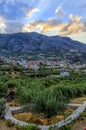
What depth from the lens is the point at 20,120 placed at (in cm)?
1413

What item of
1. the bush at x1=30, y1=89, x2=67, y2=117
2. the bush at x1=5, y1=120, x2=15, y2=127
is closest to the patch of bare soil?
the bush at x1=30, y1=89, x2=67, y2=117

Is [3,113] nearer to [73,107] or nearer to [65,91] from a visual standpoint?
[73,107]

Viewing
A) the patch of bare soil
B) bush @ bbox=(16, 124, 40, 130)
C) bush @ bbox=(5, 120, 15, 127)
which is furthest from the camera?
the patch of bare soil

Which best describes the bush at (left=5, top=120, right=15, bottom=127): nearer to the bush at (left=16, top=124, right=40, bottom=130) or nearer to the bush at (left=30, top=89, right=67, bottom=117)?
the bush at (left=16, top=124, right=40, bottom=130)

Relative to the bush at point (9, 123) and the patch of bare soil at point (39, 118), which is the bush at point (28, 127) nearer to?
the bush at point (9, 123)

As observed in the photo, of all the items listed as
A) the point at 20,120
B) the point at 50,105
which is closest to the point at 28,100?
the point at 20,120

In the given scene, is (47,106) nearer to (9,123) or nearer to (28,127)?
(28,127)

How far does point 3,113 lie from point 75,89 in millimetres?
9587

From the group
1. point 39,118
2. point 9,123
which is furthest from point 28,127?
point 39,118

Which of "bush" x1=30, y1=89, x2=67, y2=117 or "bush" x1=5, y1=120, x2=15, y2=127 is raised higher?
"bush" x1=30, y1=89, x2=67, y2=117

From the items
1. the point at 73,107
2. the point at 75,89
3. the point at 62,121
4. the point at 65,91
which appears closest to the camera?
the point at 62,121

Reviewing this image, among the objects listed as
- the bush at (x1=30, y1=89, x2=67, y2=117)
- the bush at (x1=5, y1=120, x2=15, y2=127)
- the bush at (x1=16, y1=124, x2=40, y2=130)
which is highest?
the bush at (x1=30, y1=89, x2=67, y2=117)

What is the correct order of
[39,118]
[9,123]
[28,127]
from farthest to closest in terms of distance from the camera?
[39,118]
[9,123]
[28,127]

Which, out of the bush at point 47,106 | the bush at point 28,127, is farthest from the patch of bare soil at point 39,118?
the bush at point 28,127
